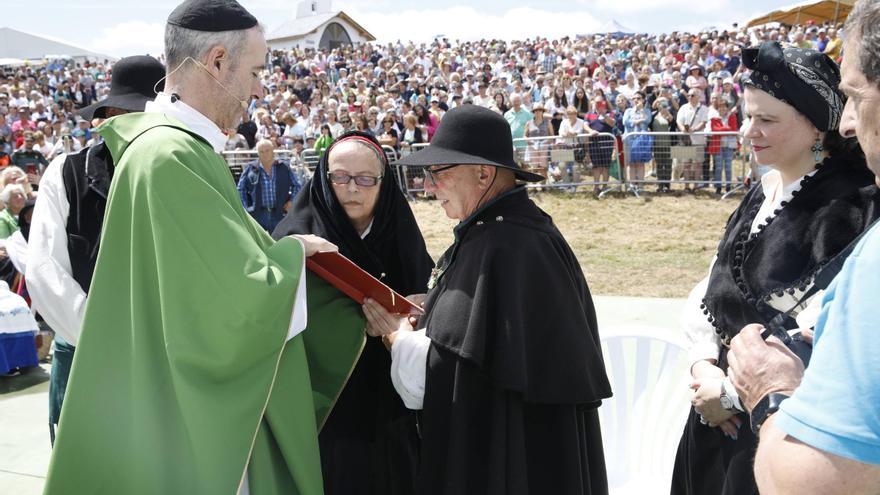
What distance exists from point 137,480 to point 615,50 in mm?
22998

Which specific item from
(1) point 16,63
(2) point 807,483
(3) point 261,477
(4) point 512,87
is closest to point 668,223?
(4) point 512,87

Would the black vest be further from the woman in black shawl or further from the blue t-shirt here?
the blue t-shirt

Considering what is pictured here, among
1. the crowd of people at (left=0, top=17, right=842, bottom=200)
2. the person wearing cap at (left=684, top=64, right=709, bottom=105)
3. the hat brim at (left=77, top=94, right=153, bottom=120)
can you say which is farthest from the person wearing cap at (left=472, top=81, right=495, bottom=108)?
the hat brim at (left=77, top=94, right=153, bottom=120)

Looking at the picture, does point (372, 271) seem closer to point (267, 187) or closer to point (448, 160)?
point (448, 160)

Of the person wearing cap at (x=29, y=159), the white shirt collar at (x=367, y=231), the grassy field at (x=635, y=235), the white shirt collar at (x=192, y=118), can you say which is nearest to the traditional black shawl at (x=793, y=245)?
the white shirt collar at (x=367, y=231)

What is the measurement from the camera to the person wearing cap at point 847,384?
3.67 ft

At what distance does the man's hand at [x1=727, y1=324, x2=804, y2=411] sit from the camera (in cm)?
159

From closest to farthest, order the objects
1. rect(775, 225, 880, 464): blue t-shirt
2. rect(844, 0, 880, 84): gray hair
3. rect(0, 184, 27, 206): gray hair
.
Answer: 1. rect(775, 225, 880, 464): blue t-shirt
2. rect(844, 0, 880, 84): gray hair
3. rect(0, 184, 27, 206): gray hair

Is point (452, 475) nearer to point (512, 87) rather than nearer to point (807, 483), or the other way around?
point (807, 483)

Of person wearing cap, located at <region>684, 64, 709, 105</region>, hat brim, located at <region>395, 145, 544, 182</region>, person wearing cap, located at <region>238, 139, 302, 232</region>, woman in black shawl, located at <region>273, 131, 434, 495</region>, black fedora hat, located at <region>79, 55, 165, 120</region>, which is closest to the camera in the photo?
hat brim, located at <region>395, 145, 544, 182</region>

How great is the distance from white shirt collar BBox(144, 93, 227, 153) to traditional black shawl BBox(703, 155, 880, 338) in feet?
5.63

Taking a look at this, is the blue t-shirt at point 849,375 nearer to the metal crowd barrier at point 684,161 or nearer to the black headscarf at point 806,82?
the black headscarf at point 806,82

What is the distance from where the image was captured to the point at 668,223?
12.0 meters

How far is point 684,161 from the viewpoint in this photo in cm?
1334
